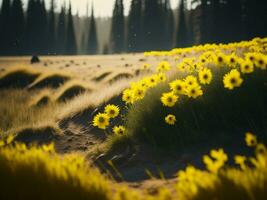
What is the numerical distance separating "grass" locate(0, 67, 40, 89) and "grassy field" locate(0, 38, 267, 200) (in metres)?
6.50

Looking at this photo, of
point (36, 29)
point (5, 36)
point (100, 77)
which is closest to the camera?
point (100, 77)

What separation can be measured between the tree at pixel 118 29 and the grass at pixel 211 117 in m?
56.0

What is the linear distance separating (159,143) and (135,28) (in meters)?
54.8

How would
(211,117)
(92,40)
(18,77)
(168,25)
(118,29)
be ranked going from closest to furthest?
(211,117) → (18,77) → (118,29) → (168,25) → (92,40)

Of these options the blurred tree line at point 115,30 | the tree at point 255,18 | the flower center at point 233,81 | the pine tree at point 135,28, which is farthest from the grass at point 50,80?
the pine tree at point 135,28

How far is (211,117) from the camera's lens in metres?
5.52

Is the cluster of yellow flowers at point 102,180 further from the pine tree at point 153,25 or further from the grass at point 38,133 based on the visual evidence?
the pine tree at point 153,25

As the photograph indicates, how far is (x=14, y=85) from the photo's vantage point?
54.2 ft

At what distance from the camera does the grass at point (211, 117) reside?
525 cm

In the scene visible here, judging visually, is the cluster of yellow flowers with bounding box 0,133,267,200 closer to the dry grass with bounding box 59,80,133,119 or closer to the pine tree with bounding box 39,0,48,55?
the dry grass with bounding box 59,80,133,119

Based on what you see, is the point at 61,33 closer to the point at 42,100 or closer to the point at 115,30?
the point at 115,30

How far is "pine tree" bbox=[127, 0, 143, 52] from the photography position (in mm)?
59250

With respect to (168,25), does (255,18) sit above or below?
below

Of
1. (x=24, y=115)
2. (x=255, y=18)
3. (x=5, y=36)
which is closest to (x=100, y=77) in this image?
(x=24, y=115)
